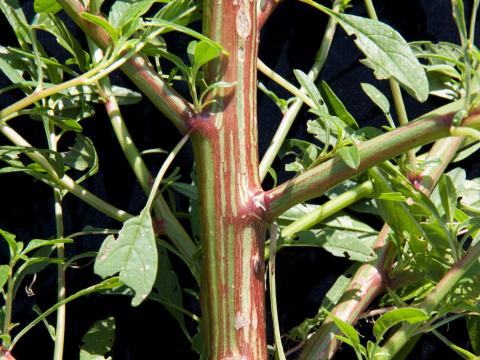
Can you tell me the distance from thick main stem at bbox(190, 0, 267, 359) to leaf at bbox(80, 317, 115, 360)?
0.12 m

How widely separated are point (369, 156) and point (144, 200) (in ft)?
0.97

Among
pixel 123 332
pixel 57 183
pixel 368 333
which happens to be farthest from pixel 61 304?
pixel 368 333

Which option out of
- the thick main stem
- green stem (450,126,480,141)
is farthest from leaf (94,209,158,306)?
green stem (450,126,480,141)

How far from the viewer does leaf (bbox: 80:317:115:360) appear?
470mm

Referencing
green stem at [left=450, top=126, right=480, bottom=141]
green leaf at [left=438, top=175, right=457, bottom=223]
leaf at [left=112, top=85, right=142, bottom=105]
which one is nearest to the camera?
green stem at [left=450, top=126, right=480, bottom=141]

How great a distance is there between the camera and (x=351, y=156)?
1.11 feet

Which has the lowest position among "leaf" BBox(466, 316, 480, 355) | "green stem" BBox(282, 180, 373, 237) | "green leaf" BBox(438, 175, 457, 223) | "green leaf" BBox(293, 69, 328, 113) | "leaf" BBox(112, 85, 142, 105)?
"leaf" BBox(466, 316, 480, 355)

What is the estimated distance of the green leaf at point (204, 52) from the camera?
0.35m

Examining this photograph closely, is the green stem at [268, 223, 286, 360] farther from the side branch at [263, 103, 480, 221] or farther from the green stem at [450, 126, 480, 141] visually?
the green stem at [450, 126, 480, 141]

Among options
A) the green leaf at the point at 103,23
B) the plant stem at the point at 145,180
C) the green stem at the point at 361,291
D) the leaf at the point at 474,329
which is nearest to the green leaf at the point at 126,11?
the green leaf at the point at 103,23

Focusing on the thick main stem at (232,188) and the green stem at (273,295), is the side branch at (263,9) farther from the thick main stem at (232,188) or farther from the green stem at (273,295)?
the green stem at (273,295)

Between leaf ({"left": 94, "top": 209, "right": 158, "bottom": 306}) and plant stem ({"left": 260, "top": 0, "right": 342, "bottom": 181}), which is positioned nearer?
leaf ({"left": 94, "top": 209, "right": 158, "bottom": 306})

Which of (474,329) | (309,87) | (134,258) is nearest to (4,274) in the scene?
(134,258)

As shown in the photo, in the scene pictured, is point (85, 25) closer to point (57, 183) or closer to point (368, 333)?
point (57, 183)
